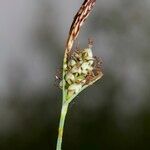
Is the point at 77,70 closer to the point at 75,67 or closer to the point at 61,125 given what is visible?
the point at 75,67

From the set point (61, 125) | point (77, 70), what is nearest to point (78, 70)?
point (77, 70)

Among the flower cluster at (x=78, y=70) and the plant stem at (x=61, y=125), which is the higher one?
the flower cluster at (x=78, y=70)

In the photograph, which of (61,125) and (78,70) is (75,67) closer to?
(78,70)

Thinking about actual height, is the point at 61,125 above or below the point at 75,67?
below

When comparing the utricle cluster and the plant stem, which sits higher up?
the utricle cluster

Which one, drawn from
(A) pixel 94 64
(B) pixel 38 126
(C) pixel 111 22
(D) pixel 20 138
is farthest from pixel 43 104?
(A) pixel 94 64

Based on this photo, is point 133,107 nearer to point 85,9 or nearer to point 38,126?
point 38,126
